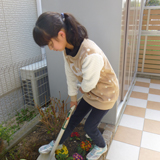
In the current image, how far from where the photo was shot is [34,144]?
5.16 ft

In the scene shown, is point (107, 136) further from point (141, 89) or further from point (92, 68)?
point (141, 89)

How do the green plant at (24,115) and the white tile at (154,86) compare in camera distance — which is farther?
the white tile at (154,86)

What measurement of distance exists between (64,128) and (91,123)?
0.22 meters

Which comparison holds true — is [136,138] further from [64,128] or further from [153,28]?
[153,28]

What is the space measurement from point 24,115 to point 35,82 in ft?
1.44

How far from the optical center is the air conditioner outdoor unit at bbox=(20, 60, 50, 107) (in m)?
1.99

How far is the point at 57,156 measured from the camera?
1379 mm

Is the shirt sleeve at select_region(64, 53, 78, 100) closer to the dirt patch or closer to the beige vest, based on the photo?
the beige vest

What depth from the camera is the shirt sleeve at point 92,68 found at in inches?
40.6

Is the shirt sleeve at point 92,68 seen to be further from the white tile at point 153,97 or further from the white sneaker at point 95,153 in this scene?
the white tile at point 153,97

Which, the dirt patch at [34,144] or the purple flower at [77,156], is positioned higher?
the purple flower at [77,156]

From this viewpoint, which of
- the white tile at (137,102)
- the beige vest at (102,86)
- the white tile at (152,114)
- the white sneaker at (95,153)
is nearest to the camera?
the beige vest at (102,86)

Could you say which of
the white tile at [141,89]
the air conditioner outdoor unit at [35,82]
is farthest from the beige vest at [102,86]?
the white tile at [141,89]

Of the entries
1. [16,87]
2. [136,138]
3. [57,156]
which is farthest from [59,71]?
[136,138]
